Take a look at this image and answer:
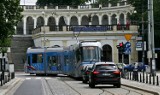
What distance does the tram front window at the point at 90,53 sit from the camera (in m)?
46.6

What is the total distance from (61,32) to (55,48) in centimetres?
1953

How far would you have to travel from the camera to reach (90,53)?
46969 millimetres

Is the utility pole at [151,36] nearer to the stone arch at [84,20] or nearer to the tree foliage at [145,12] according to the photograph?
the tree foliage at [145,12]

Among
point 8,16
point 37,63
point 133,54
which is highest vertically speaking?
point 8,16

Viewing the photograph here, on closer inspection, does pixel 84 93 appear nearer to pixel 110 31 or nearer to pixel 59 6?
pixel 110 31

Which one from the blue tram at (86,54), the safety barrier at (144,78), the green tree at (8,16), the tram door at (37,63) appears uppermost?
the green tree at (8,16)

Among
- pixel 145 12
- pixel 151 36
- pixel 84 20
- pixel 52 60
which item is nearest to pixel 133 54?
pixel 145 12

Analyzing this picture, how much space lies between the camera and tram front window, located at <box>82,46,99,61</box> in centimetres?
4656

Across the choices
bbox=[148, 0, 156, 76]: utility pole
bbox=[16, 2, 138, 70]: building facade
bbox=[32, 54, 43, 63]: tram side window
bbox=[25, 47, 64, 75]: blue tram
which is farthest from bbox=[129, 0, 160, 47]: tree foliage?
bbox=[148, 0, 156, 76]: utility pole

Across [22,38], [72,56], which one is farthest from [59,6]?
[72,56]

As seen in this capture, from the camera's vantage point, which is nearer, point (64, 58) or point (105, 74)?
point (105, 74)

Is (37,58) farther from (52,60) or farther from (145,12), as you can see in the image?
(145,12)

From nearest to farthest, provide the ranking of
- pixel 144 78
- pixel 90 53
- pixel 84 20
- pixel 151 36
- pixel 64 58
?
pixel 144 78 → pixel 90 53 → pixel 151 36 → pixel 64 58 → pixel 84 20

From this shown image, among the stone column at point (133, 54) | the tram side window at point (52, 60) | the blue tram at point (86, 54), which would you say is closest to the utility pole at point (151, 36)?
the blue tram at point (86, 54)
